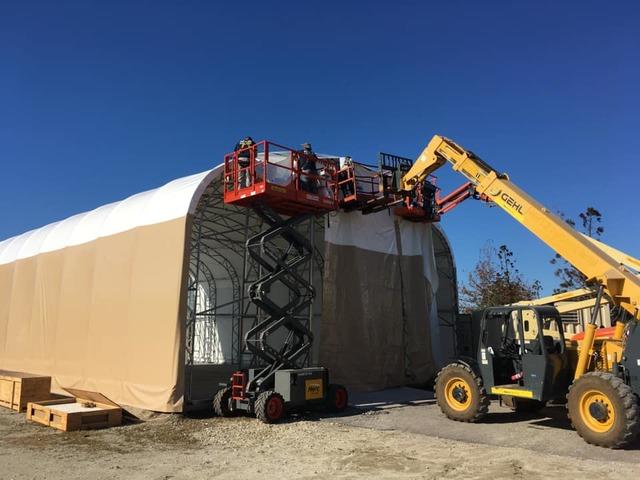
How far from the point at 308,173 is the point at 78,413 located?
781cm

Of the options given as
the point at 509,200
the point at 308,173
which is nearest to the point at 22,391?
the point at 308,173

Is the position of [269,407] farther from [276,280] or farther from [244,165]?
[244,165]

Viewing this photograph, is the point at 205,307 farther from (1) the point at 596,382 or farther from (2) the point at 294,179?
(1) the point at 596,382

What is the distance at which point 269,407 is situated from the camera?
37.7 ft

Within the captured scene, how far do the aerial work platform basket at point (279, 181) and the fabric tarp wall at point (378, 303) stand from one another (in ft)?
6.05

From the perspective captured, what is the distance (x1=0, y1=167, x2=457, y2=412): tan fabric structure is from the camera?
514 inches

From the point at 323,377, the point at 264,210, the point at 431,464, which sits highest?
the point at 264,210

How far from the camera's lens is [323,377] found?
501 inches

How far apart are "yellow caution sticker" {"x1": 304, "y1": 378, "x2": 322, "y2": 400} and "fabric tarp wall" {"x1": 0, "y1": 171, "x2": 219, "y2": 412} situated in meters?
2.89

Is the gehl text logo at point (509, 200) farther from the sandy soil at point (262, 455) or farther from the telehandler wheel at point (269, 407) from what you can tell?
the telehandler wheel at point (269, 407)

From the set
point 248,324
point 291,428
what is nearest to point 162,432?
point 291,428

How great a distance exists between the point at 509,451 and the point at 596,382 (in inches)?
73.3

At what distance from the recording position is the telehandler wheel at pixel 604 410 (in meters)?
8.30

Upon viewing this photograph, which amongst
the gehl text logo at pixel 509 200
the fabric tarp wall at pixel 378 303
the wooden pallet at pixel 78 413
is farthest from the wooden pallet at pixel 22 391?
the gehl text logo at pixel 509 200
